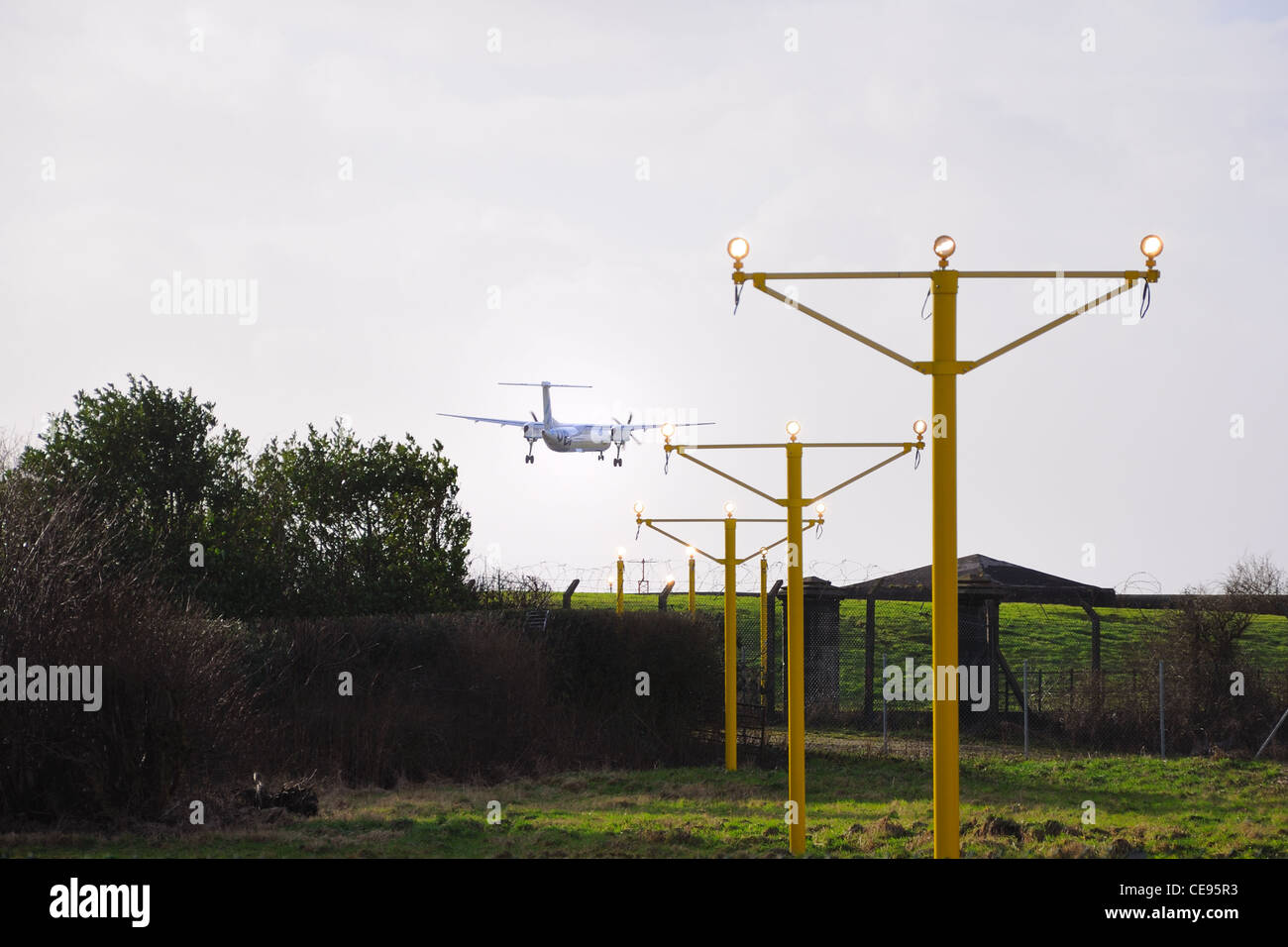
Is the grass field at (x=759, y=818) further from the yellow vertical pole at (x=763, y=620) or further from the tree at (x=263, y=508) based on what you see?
the tree at (x=263, y=508)

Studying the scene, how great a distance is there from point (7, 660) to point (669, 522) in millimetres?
13800

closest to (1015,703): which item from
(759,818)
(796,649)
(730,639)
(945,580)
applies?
(730,639)

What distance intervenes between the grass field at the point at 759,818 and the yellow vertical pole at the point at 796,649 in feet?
1.81

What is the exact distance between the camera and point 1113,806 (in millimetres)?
20812

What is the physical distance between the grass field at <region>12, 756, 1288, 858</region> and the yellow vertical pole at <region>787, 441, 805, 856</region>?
1.81 ft

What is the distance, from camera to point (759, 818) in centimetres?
1917

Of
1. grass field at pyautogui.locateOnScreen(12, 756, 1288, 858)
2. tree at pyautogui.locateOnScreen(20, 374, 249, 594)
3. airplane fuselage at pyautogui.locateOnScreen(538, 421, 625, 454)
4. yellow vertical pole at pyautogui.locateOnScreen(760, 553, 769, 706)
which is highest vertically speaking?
airplane fuselage at pyautogui.locateOnScreen(538, 421, 625, 454)

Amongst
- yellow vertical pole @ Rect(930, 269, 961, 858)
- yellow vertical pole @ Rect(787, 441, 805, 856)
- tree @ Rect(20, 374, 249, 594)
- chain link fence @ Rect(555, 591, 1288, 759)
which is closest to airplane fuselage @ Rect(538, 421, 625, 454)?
chain link fence @ Rect(555, 591, 1288, 759)

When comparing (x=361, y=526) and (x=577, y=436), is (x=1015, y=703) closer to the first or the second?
(x=361, y=526)

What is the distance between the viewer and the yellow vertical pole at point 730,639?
24281 mm

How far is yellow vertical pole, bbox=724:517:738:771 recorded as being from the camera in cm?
2428

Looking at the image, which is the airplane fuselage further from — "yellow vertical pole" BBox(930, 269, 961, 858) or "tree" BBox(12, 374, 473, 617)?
"yellow vertical pole" BBox(930, 269, 961, 858)
